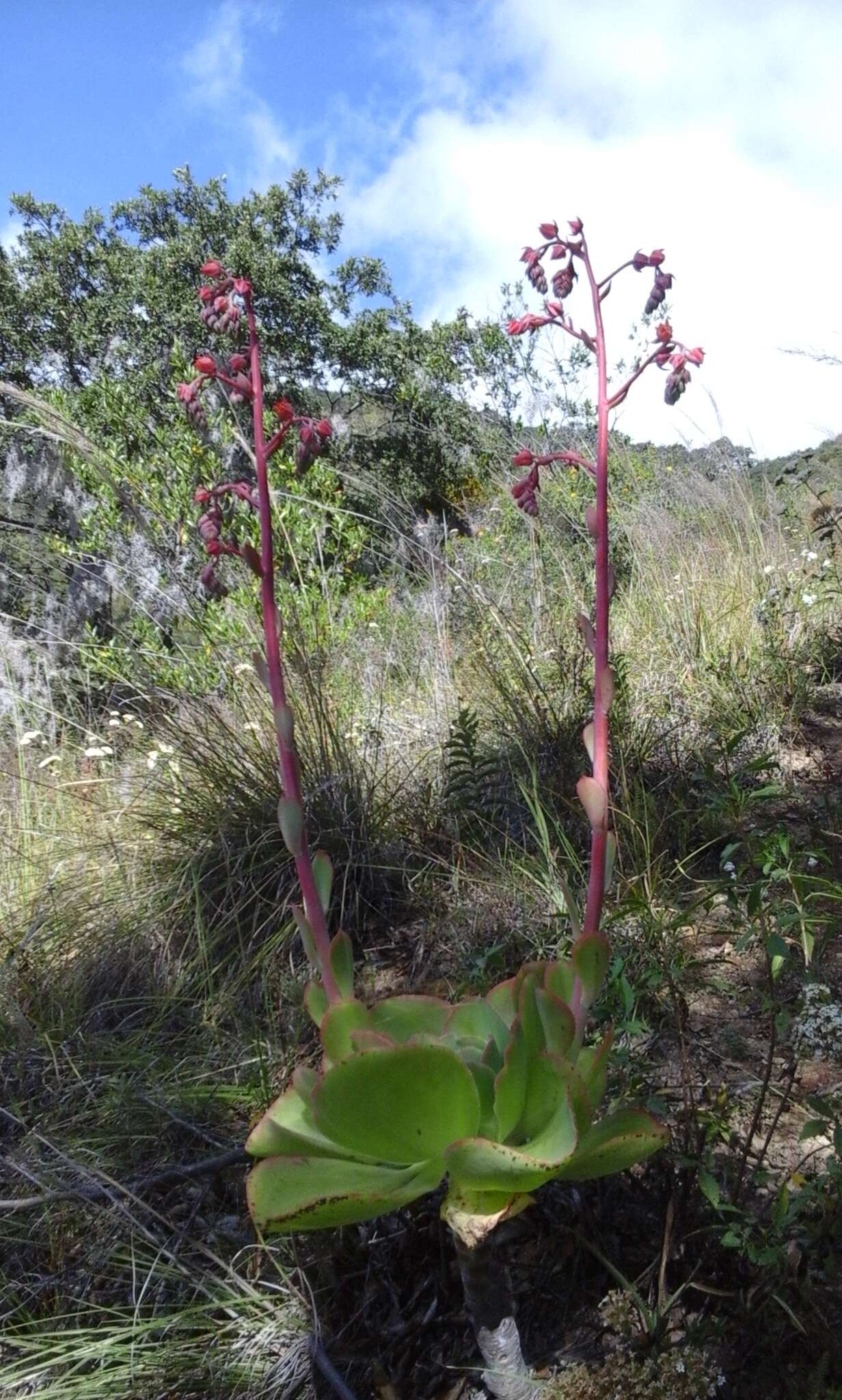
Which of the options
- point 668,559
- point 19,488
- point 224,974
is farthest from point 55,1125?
point 19,488

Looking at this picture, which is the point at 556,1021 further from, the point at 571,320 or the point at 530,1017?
the point at 571,320

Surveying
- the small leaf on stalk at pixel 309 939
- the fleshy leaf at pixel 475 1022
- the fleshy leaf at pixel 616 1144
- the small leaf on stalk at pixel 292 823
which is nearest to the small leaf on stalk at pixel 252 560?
the small leaf on stalk at pixel 292 823

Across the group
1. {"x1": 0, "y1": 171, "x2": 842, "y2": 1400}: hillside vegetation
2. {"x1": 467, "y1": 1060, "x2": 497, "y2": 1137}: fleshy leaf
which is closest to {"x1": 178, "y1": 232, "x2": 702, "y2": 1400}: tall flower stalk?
{"x1": 467, "y1": 1060, "x2": 497, "y2": 1137}: fleshy leaf

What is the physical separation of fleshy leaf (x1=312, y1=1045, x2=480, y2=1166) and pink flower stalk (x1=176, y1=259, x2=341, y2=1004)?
0.19m

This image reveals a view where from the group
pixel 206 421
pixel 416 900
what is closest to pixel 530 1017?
pixel 206 421

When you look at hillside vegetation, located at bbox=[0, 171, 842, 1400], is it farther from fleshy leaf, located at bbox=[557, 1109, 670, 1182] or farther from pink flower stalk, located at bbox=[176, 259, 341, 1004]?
pink flower stalk, located at bbox=[176, 259, 341, 1004]

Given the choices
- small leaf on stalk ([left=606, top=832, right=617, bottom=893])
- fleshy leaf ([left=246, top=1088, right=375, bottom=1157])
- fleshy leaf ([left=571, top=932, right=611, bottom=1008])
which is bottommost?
fleshy leaf ([left=246, top=1088, right=375, bottom=1157])

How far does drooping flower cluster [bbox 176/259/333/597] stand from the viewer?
51.8 inches

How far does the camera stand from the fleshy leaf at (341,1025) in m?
1.21

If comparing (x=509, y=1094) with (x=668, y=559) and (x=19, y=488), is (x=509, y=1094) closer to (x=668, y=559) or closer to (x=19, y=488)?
(x=668, y=559)

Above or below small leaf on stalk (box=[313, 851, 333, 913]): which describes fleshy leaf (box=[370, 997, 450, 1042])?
below

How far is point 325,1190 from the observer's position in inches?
42.8

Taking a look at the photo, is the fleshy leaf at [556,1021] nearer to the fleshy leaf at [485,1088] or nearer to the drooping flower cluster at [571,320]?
the fleshy leaf at [485,1088]

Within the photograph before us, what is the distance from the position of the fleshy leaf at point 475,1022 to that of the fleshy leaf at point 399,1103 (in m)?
0.20
